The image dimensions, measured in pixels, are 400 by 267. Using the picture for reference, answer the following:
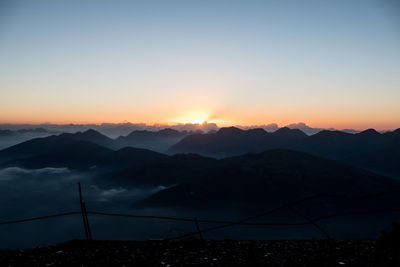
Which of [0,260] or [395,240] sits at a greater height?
[395,240]

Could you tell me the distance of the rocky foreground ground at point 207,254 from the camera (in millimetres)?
10078

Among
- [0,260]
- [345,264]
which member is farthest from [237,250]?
[0,260]

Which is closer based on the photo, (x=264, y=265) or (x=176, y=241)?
(x=264, y=265)

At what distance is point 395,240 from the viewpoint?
1148 centimetres

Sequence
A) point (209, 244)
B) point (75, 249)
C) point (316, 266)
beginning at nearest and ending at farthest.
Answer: point (316, 266) → point (75, 249) → point (209, 244)

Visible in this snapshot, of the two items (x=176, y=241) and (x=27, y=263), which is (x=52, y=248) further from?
(x=176, y=241)

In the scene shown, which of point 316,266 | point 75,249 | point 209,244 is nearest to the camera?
point 316,266

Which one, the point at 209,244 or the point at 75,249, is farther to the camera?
the point at 209,244

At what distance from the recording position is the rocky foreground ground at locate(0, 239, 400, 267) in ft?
33.1

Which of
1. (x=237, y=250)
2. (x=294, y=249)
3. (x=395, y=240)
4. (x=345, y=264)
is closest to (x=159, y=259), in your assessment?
(x=237, y=250)

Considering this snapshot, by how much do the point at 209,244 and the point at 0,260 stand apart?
8.51 meters

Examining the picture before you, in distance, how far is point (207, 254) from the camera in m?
10.8

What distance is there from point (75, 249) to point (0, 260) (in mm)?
2689

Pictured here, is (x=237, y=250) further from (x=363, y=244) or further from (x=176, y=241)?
(x=363, y=244)
